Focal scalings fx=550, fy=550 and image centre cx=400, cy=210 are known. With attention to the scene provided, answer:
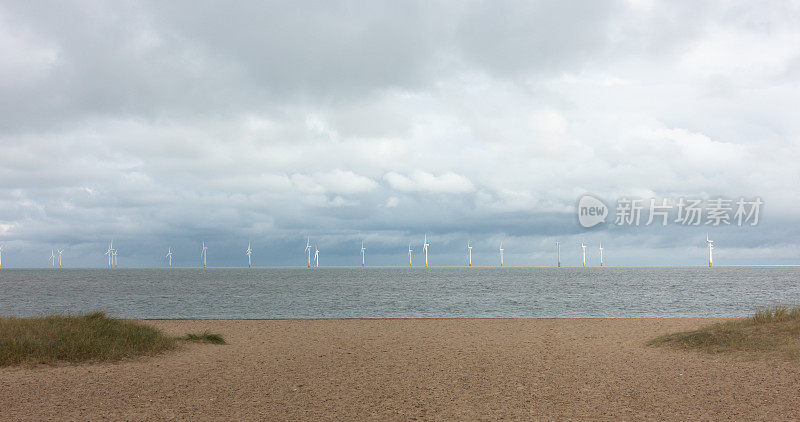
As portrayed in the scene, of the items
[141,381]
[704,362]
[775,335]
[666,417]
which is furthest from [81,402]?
[775,335]

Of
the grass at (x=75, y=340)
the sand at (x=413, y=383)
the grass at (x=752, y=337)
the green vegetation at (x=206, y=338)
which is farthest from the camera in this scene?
the green vegetation at (x=206, y=338)

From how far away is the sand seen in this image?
1199 cm

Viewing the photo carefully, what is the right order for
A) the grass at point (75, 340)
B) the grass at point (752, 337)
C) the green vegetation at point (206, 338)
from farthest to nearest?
the green vegetation at point (206, 338), the grass at point (75, 340), the grass at point (752, 337)

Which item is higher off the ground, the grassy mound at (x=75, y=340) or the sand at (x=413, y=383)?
the grassy mound at (x=75, y=340)

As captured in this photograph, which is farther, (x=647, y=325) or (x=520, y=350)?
(x=647, y=325)

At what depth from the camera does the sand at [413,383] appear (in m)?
12.0

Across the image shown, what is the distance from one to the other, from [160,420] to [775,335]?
60.1 feet

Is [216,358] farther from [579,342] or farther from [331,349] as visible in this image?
[579,342]

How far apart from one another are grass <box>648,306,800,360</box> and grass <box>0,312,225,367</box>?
18720 mm

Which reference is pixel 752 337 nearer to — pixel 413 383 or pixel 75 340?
pixel 413 383

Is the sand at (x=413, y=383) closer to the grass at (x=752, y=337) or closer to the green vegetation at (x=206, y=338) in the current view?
the grass at (x=752, y=337)

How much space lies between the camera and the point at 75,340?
718 inches

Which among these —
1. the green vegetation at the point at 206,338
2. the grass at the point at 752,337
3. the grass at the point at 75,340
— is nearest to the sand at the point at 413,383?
the grass at the point at 75,340

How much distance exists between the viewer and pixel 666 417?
11383 millimetres
